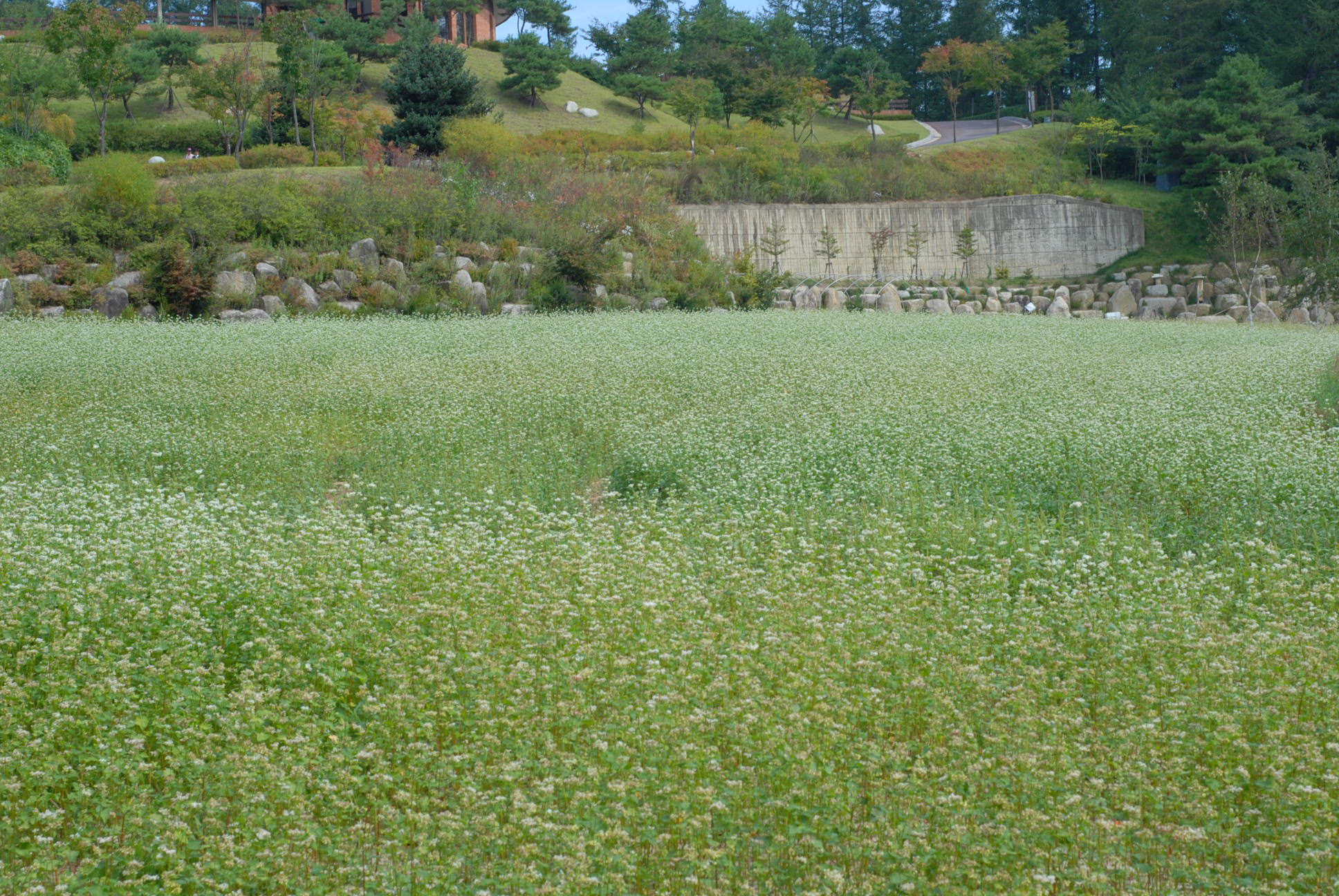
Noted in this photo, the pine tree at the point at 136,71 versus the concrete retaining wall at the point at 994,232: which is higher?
the pine tree at the point at 136,71

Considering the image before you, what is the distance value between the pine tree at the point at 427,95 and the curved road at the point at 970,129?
24.7 metres

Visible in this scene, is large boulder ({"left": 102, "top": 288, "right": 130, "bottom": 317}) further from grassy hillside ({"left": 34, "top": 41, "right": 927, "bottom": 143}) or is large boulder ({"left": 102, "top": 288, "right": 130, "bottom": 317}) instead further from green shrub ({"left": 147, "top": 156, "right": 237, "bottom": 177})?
grassy hillside ({"left": 34, "top": 41, "right": 927, "bottom": 143})

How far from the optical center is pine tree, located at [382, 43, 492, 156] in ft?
116

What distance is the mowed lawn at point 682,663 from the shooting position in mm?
4152

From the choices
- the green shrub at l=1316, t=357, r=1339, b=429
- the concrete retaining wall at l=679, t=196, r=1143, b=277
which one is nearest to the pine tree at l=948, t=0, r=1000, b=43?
the concrete retaining wall at l=679, t=196, r=1143, b=277

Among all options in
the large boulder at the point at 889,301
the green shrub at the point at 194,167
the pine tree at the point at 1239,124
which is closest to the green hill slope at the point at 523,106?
the green shrub at the point at 194,167

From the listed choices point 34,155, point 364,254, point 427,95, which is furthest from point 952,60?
point 34,155

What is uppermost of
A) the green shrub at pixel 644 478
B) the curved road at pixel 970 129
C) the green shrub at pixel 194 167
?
the curved road at pixel 970 129

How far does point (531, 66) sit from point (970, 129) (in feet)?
77.0

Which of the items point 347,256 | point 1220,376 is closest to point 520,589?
point 1220,376

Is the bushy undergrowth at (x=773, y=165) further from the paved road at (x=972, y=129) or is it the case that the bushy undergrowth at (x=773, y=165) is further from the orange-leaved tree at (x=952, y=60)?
the orange-leaved tree at (x=952, y=60)

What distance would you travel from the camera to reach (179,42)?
4697cm

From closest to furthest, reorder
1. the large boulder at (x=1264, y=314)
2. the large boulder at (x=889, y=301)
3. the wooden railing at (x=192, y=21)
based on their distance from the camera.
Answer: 1. the large boulder at (x=889, y=301)
2. the large boulder at (x=1264, y=314)
3. the wooden railing at (x=192, y=21)

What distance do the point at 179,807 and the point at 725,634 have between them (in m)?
2.70
